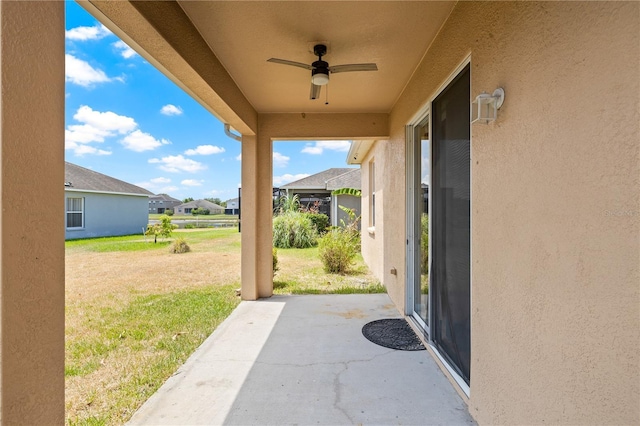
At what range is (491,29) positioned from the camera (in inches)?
88.5

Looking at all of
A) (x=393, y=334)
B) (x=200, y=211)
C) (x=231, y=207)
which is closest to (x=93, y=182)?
(x=393, y=334)

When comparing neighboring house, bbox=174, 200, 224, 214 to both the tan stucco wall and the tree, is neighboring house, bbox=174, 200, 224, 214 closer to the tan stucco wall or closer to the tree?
the tree

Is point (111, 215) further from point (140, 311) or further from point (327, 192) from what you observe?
point (140, 311)

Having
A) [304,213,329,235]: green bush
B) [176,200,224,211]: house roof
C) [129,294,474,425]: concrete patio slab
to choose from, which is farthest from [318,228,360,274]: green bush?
[176,200,224,211]: house roof

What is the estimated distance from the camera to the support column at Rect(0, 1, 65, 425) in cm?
116

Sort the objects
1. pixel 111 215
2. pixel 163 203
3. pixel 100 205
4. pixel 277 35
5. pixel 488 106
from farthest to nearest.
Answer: pixel 163 203 < pixel 111 215 < pixel 100 205 < pixel 277 35 < pixel 488 106

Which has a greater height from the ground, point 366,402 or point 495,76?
point 495,76

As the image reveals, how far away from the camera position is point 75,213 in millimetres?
16188

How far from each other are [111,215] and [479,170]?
20794 millimetres

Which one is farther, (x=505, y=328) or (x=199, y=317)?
(x=199, y=317)

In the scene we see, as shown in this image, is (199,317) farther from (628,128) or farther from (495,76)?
(628,128)

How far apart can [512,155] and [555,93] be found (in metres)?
0.45

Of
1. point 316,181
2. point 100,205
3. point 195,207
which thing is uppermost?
point 316,181

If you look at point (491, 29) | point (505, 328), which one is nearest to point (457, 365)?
point (505, 328)
